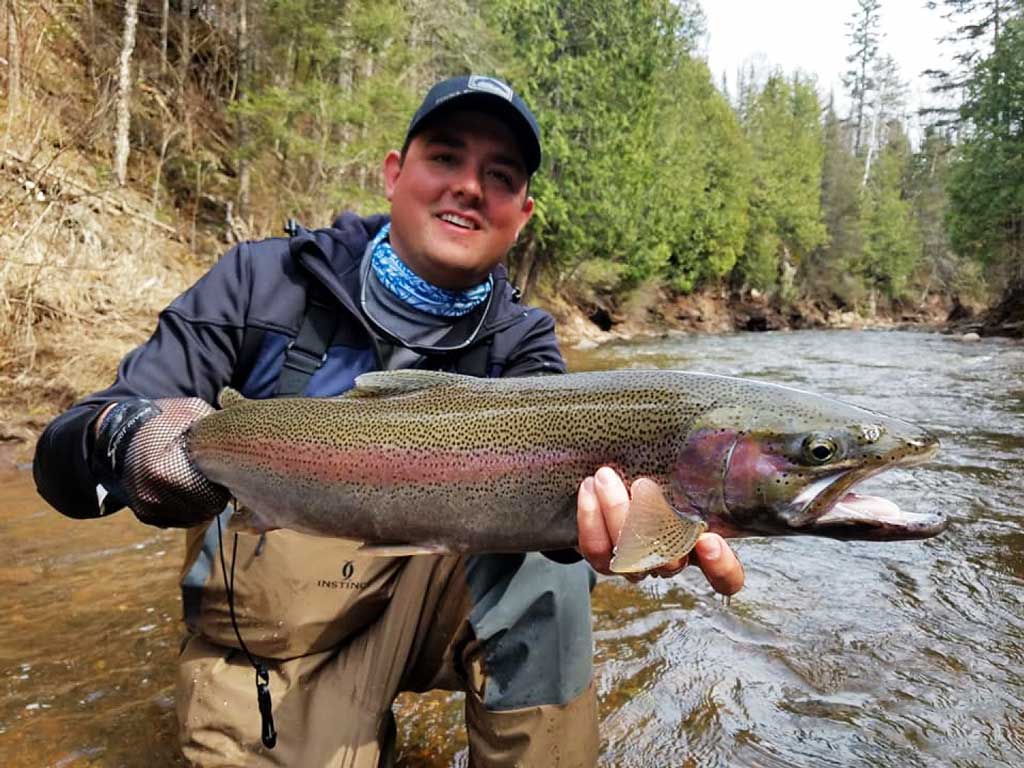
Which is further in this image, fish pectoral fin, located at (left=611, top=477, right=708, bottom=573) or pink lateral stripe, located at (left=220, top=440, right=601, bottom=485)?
pink lateral stripe, located at (left=220, top=440, right=601, bottom=485)

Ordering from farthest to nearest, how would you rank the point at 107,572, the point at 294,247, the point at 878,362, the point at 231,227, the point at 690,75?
the point at 690,75 < the point at 878,362 < the point at 231,227 < the point at 107,572 < the point at 294,247

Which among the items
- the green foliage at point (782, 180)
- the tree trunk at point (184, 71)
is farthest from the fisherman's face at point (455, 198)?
the green foliage at point (782, 180)

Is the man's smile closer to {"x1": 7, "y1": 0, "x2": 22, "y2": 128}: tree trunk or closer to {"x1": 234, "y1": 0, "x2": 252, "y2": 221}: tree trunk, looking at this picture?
{"x1": 7, "y1": 0, "x2": 22, "y2": 128}: tree trunk

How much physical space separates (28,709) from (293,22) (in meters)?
14.6

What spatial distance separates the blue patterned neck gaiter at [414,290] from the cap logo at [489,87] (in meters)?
0.62

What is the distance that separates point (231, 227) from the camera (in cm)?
1280

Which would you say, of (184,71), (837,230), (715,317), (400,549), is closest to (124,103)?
(184,71)

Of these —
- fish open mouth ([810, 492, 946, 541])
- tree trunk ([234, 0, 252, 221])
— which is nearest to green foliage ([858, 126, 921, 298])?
tree trunk ([234, 0, 252, 221])

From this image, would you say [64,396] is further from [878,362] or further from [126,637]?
[878,362]

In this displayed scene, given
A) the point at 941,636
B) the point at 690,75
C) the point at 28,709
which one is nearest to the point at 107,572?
the point at 28,709

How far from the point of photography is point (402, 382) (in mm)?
2000

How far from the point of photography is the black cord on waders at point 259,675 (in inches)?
77.2

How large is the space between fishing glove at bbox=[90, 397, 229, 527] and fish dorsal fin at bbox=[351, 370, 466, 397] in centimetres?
49

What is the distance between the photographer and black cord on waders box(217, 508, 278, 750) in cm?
196
